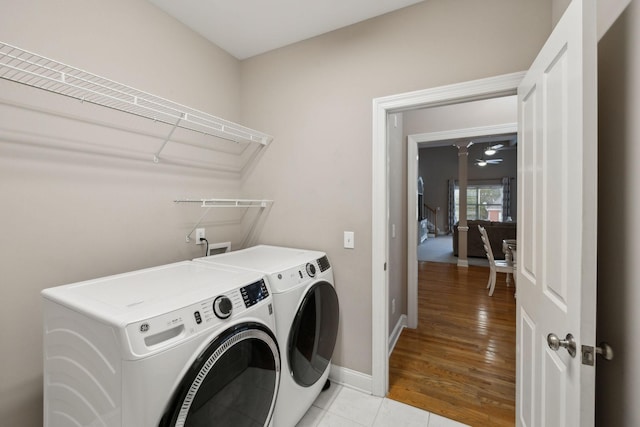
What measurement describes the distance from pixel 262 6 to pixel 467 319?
137 inches

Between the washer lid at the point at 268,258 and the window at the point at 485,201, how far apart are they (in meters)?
9.56

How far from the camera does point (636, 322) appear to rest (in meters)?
0.74

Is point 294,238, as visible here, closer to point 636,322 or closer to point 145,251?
point 145,251

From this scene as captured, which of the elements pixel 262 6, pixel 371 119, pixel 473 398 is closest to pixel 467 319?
pixel 473 398

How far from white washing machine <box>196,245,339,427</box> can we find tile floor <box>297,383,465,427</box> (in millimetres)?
140

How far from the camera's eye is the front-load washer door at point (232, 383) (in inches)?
33.4

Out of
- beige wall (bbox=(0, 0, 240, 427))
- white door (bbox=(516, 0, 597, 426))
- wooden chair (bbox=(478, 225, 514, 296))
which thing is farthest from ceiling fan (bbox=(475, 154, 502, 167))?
beige wall (bbox=(0, 0, 240, 427))

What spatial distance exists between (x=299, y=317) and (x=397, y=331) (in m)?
1.70

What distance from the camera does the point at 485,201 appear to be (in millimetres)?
10156

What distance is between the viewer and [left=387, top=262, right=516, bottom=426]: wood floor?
1751 mm

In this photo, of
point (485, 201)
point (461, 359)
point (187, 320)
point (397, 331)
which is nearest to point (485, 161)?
point (485, 201)

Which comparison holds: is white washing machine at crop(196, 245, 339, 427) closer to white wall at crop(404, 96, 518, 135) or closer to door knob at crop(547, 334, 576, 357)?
door knob at crop(547, 334, 576, 357)

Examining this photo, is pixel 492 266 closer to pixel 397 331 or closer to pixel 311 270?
pixel 397 331

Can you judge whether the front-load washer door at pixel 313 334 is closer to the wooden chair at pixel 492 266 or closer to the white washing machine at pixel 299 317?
the white washing machine at pixel 299 317
